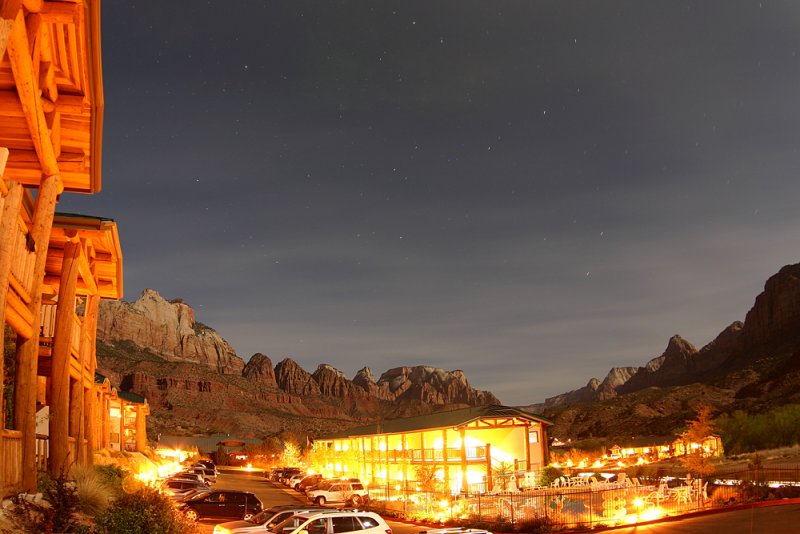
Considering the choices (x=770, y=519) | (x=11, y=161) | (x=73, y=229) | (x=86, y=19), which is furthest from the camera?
(x=770, y=519)

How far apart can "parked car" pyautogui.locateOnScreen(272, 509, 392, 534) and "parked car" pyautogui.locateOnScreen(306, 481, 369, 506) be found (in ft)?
70.9

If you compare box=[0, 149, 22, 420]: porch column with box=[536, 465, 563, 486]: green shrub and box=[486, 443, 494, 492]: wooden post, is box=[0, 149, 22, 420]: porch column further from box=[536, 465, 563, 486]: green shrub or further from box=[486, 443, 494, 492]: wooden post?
box=[536, 465, 563, 486]: green shrub

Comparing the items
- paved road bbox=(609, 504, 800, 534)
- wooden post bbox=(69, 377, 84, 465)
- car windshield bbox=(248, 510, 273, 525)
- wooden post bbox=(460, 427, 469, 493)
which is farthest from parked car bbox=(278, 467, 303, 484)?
wooden post bbox=(69, 377, 84, 465)

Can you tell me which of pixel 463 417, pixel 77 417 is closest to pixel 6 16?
pixel 77 417

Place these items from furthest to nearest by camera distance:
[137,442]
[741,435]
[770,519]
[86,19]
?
[741,435], [137,442], [770,519], [86,19]

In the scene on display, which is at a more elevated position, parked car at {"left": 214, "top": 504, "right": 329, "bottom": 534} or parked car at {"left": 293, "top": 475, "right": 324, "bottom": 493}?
parked car at {"left": 214, "top": 504, "right": 329, "bottom": 534}

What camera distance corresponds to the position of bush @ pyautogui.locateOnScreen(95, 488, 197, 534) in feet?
44.1

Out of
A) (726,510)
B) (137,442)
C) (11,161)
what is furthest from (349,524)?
(137,442)

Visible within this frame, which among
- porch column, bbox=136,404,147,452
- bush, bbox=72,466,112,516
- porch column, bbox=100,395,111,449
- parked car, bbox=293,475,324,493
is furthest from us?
porch column, bbox=136,404,147,452

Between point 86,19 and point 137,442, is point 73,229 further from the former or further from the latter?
point 137,442

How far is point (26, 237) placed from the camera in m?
14.6

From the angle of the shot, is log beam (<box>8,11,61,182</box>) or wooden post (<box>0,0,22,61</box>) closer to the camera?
wooden post (<box>0,0,22,61</box>)

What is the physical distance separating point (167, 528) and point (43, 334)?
10.4 metres

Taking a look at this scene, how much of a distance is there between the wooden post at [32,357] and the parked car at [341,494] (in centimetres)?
3003
